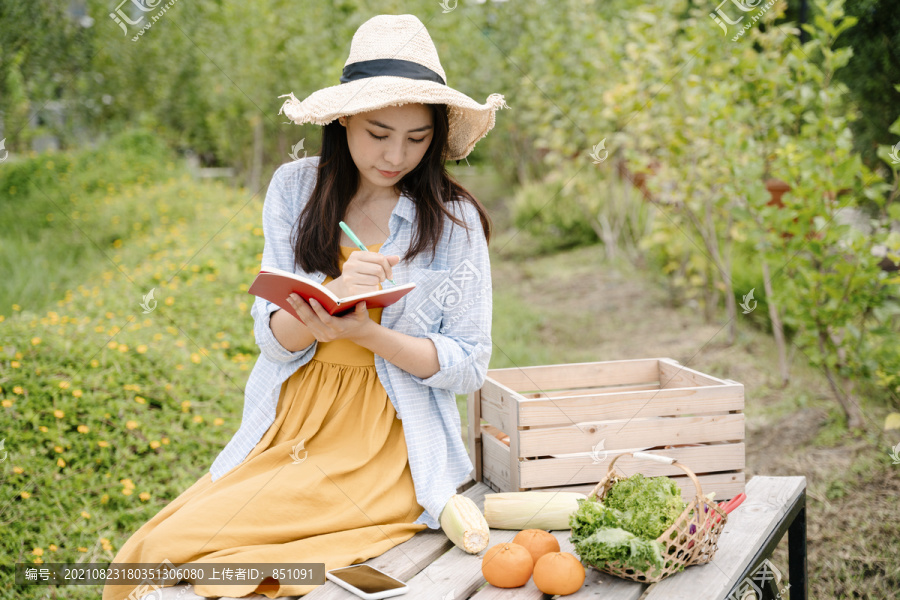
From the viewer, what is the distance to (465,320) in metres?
1.93

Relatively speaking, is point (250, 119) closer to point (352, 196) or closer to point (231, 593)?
point (352, 196)

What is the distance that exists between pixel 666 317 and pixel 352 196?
3963 mm

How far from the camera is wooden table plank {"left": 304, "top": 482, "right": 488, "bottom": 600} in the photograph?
1581 millimetres

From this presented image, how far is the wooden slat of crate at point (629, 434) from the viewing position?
1.97 m

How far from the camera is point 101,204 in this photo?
7477 millimetres

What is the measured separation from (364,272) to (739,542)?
3.83ft

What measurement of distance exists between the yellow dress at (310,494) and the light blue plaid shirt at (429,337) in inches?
2.0

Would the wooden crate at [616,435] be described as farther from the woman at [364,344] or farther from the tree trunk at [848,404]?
the tree trunk at [848,404]

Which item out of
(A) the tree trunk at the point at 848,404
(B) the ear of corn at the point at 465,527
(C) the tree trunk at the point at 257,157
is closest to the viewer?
(B) the ear of corn at the point at 465,527

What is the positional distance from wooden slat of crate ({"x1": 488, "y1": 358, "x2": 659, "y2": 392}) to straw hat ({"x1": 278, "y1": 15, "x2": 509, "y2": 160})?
84cm

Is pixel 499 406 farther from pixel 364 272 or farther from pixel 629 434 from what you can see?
pixel 364 272

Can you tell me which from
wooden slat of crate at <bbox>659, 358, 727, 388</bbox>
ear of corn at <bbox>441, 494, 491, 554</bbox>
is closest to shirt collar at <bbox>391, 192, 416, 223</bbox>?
ear of corn at <bbox>441, 494, 491, 554</bbox>

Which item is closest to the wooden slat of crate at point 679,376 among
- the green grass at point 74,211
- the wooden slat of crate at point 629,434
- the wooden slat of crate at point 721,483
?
the wooden slat of crate at point 629,434

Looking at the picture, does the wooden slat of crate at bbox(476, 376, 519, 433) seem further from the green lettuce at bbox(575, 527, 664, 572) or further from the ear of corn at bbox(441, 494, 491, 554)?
the green lettuce at bbox(575, 527, 664, 572)
